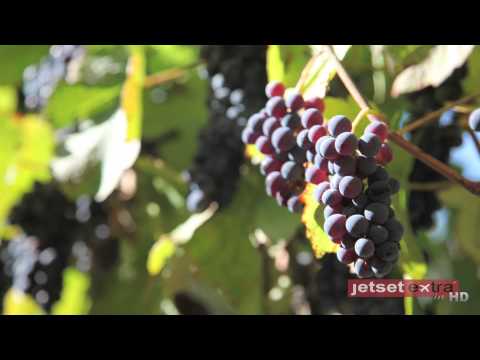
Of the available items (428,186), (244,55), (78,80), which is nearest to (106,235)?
(78,80)

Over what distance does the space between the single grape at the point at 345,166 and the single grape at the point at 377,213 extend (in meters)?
0.05

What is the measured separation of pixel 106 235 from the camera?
1.95 metres

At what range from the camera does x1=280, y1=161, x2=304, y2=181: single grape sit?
3.17 ft

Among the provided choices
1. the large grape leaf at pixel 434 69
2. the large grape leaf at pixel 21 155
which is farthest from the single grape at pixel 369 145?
the large grape leaf at pixel 21 155

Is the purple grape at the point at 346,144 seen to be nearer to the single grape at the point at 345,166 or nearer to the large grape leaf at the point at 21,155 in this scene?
the single grape at the point at 345,166

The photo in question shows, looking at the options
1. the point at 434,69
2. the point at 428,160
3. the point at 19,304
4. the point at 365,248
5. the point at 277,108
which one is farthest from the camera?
the point at 19,304

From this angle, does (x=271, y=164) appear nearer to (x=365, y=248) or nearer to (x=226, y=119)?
(x=365, y=248)

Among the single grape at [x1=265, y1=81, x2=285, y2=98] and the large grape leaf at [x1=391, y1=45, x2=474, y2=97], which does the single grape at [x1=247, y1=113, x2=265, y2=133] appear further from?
the large grape leaf at [x1=391, y1=45, x2=474, y2=97]

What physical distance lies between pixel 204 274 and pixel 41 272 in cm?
50

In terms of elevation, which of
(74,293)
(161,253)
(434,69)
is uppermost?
(434,69)

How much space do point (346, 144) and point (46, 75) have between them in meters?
1.22

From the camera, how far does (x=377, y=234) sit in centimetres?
81

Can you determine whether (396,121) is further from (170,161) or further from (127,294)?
(127,294)

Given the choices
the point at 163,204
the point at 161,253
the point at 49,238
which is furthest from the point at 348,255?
the point at 49,238
